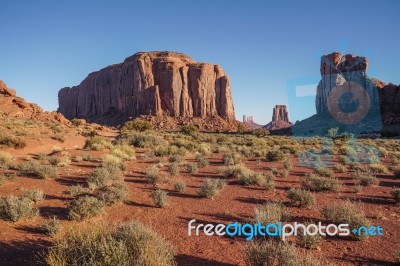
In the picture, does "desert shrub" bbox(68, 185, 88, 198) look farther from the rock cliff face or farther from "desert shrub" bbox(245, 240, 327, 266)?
the rock cliff face

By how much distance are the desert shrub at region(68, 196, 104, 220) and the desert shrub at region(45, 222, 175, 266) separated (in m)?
2.47

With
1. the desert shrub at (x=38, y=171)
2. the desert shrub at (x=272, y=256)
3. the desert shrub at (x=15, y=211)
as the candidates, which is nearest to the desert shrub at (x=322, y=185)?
the desert shrub at (x=272, y=256)

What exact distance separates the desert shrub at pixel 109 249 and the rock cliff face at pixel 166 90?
88734 millimetres

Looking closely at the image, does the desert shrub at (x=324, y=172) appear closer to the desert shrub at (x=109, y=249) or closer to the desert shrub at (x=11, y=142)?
the desert shrub at (x=109, y=249)

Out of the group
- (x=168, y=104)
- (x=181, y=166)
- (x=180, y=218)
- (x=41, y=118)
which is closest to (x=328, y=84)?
(x=168, y=104)

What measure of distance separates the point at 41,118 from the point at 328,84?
100m

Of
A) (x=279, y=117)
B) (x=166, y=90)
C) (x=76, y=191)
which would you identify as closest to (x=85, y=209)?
(x=76, y=191)

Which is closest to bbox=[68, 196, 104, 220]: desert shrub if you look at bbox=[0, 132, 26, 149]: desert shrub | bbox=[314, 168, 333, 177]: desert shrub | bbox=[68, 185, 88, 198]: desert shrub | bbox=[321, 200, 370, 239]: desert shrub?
bbox=[68, 185, 88, 198]: desert shrub

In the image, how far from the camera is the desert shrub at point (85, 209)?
703cm

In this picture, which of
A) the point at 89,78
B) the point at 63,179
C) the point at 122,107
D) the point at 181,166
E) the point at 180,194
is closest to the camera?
the point at 180,194

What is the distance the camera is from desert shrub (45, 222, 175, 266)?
3801 mm

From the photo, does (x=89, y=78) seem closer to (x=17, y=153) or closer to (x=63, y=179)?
(x=17, y=153)

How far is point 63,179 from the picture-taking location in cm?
1133

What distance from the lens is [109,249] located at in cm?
392
